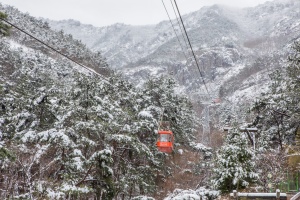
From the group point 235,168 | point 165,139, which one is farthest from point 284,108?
point 165,139

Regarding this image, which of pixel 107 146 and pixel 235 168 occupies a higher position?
pixel 107 146

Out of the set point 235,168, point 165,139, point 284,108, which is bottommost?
point 235,168

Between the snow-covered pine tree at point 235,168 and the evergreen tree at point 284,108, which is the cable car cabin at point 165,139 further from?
the evergreen tree at point 284,108

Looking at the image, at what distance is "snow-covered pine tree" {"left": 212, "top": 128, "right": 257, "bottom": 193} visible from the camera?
17328 millimetres

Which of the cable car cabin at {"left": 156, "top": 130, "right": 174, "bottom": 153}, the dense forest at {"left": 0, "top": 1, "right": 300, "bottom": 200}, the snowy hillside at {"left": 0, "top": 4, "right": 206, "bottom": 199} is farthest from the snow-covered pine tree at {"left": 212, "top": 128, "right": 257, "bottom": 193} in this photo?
the snowy hillside at {"left": 0, "top": 4, "right": 206, "bottom": 199}

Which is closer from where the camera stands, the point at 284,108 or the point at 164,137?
the point at 164,137

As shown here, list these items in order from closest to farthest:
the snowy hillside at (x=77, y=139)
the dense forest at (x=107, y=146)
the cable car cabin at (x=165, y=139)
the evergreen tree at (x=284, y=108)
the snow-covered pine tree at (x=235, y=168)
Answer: the snowy hillside at (x=77, y=139) → the dense forest at (x=107, y=146) → the snow-covered pine tree at (x=235, y=168) → the cable car cabin at (x=165, y=139) → the evergreen tree at (x=284, y=108)

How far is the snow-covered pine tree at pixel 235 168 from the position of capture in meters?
17.3

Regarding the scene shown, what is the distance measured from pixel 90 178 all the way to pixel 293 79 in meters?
15.9

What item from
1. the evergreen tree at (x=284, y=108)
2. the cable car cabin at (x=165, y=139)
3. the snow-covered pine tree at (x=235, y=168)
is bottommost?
the snow-covered pine tree at (x=235, y=168)

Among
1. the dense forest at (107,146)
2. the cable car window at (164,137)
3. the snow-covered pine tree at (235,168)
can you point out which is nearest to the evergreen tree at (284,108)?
the dense forest at (107,146)

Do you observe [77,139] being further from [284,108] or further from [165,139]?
[284,108]

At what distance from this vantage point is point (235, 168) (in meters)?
17.5

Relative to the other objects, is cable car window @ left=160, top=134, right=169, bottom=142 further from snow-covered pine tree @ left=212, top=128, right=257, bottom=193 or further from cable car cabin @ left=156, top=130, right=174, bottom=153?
snow-covered pine tree @ left=212, top=128, right=257, bottom=193
